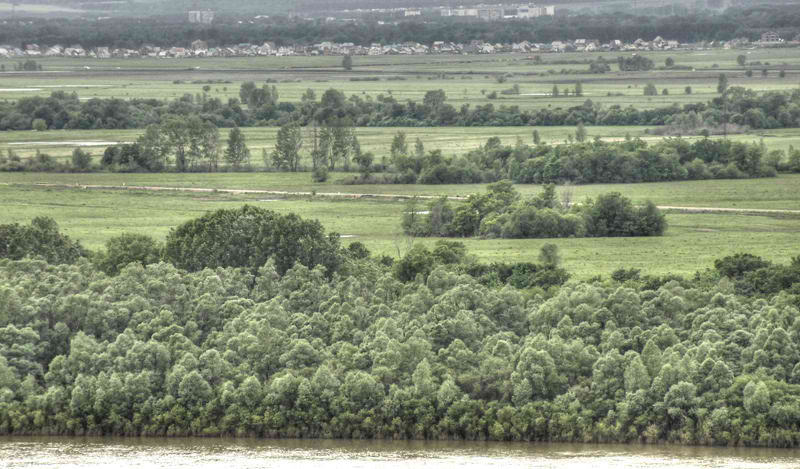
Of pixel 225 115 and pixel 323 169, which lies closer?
pixel 323 169

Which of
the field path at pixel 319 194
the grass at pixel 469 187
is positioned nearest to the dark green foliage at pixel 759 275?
the field path at pixel 319 194

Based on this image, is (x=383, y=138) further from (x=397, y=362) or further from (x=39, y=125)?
(x=397, y=362)

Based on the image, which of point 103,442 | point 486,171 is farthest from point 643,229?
point 103,442

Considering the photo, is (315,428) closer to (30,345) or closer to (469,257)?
(30,345)

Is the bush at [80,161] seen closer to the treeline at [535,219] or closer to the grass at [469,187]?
the grass at [469,187]

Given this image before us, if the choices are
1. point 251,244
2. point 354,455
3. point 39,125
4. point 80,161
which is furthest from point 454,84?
point 354,455
